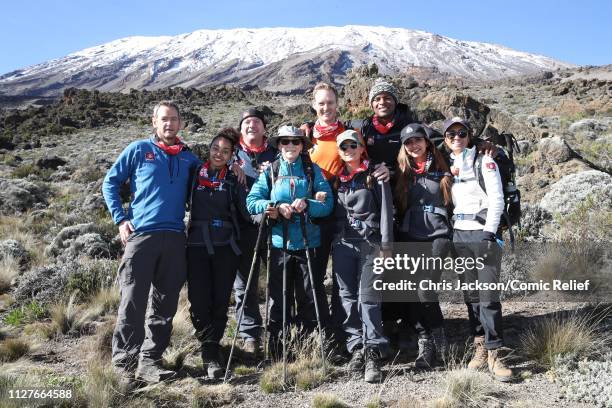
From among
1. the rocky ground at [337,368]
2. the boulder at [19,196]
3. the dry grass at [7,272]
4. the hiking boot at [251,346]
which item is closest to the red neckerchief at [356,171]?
the rocky ground at [337,368]

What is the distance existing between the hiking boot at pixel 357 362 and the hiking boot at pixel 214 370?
109 centimetres

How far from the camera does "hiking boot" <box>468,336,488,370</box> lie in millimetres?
3819

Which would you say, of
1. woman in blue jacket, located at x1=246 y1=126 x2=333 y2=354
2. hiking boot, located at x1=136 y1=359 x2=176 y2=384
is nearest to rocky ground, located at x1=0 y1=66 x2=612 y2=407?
hiking boot, located at x1=136 y1=359 x2=176 y2=384

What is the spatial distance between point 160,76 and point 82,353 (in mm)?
145049

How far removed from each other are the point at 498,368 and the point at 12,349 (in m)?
4.34

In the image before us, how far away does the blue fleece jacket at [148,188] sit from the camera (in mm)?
3838

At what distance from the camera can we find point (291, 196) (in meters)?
4.05

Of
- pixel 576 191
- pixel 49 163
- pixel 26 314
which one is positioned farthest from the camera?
pixel 49 163

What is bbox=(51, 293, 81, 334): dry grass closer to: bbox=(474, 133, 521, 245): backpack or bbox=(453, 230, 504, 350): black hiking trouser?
bbox=(453, 230, 504, 350): black hiking trouser

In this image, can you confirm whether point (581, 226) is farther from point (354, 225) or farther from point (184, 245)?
point (184, 245)

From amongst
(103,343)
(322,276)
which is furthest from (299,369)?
(103,343)

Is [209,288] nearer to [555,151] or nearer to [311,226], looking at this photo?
[311,226]

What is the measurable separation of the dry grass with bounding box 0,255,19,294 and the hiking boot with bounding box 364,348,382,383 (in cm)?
541

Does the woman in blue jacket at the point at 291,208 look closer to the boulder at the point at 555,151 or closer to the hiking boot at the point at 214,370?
the hiking boot at the point at 214,370
